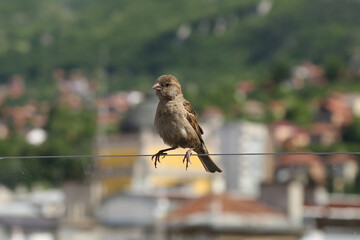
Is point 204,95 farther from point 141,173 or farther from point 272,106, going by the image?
point 141,173

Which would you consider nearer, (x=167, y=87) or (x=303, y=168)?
(x=167, y=87)

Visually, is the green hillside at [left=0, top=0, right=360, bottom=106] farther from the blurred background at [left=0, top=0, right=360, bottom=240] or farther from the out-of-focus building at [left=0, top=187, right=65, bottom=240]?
the out-of-focus building at [left=0, top=187, right=65, bottom=240]

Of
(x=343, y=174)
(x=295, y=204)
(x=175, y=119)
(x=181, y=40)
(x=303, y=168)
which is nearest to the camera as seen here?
(x=175, y=119)

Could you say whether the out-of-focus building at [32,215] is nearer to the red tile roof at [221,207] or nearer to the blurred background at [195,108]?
the blurred background at [195,108]

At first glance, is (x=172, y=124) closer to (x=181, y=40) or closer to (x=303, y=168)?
(x=303, y=168)

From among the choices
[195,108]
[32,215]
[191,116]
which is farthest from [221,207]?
[195,108]

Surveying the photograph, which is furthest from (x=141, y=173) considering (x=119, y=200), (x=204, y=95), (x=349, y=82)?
(x=349, y=82)

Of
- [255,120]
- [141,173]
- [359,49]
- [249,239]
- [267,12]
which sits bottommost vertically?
[249,239]

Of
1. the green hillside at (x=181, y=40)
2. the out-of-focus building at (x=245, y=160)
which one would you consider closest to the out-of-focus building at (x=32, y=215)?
the out-of-focus building at (x=245, y=160)
